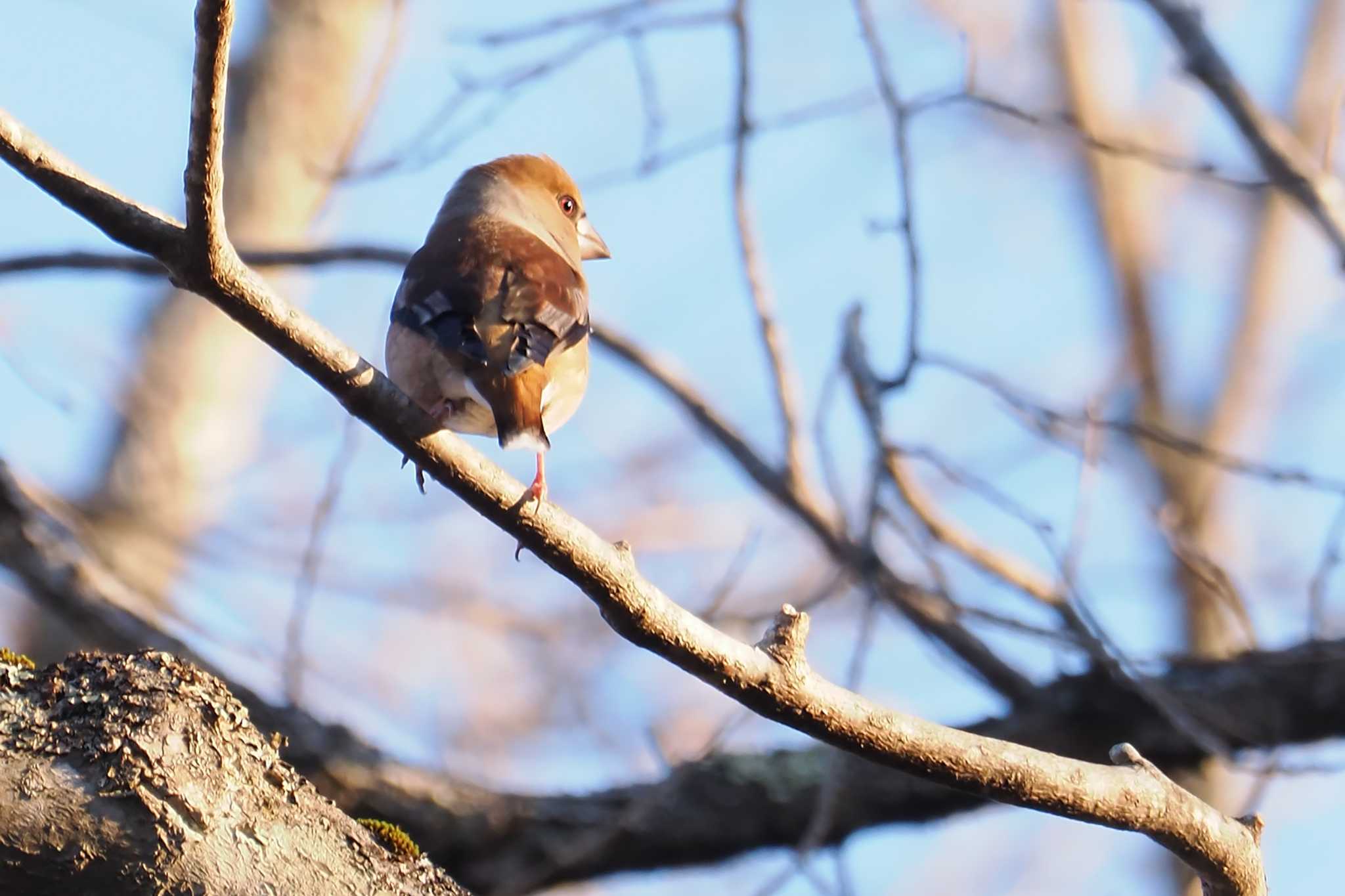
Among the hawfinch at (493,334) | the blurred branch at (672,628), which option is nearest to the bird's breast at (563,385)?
the hawfinch at (493,334)

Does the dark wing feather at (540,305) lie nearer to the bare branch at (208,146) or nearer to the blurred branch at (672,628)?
the blurred branch at (672,628)

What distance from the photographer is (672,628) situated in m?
2.78

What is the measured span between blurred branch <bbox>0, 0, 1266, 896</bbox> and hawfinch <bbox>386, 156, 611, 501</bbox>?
51 centimetres

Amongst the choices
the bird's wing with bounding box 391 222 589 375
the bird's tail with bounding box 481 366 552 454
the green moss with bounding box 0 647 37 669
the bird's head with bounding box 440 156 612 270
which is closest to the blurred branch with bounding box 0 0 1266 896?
the green moss with bounding box 0 647 37 669

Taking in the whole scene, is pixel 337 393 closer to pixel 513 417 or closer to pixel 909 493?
pixel 513 417

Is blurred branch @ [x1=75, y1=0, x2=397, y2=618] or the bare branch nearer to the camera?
the bare branch

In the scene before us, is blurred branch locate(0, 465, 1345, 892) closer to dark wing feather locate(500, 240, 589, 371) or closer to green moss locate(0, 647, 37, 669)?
dark wing feather locate(500, 240, 589, 371)

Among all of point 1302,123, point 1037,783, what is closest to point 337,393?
point 1037,783

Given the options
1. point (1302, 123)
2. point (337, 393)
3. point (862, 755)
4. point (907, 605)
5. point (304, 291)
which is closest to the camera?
point (337, 393)

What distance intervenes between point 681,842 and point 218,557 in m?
3.92

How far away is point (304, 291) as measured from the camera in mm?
10211

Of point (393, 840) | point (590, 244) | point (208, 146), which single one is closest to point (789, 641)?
point (393, 840)

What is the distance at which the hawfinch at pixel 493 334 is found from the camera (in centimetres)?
395

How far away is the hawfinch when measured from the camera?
3947mm
